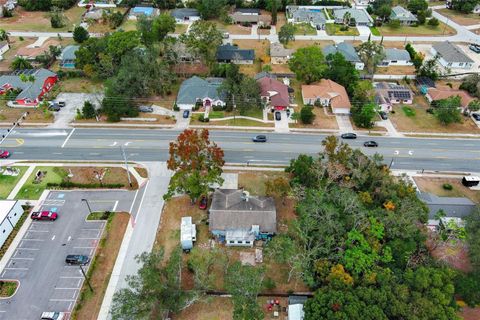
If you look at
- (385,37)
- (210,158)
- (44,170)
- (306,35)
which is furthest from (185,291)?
(385,37)

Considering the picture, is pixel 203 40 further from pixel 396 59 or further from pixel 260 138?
pixel 396 59

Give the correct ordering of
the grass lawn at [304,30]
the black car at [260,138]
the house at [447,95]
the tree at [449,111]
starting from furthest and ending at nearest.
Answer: the grass lawn at [304,30], the house at [447,95], the tree at [449,111], the black car at [260,138]

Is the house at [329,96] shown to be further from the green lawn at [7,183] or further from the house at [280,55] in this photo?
the green lawn at [7,183]

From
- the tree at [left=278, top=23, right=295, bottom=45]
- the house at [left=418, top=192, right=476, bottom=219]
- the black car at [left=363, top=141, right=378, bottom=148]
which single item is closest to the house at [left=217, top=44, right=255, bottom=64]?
the tree at [left=278, top=23, right=295, bottom=45]

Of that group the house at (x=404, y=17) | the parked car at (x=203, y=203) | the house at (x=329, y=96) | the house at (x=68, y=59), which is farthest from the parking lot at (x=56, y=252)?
the house at (x=404, y=17)

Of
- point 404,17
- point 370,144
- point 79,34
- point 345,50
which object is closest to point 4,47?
point 79,34

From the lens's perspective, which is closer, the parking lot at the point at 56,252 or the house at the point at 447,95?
the parking lot at the point at 56,252

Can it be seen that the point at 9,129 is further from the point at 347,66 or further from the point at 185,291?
the point at 347,66
